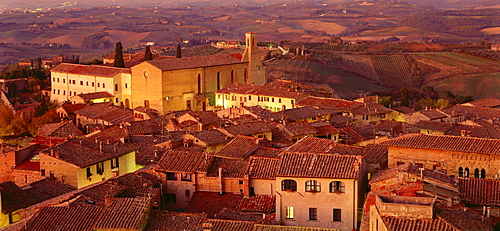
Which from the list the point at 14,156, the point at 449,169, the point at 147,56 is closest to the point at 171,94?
the point at 147,56

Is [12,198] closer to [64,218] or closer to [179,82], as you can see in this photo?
[64,218]

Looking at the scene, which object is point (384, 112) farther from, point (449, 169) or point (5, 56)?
point (5, 56)

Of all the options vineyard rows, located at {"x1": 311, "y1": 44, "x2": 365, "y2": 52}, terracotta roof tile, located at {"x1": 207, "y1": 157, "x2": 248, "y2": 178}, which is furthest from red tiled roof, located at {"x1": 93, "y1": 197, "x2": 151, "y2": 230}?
vineyard rows, located at {"x1": 311, "y1": 44, "x2": 365, "y2": 52}

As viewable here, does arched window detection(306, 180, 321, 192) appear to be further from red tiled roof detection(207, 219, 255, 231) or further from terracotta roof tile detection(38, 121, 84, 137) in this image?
terracotta roof tile detection(38, 121, 84, 137)

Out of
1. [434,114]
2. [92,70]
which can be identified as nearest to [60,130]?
[92,70]

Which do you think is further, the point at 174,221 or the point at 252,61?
the point at 252,61
